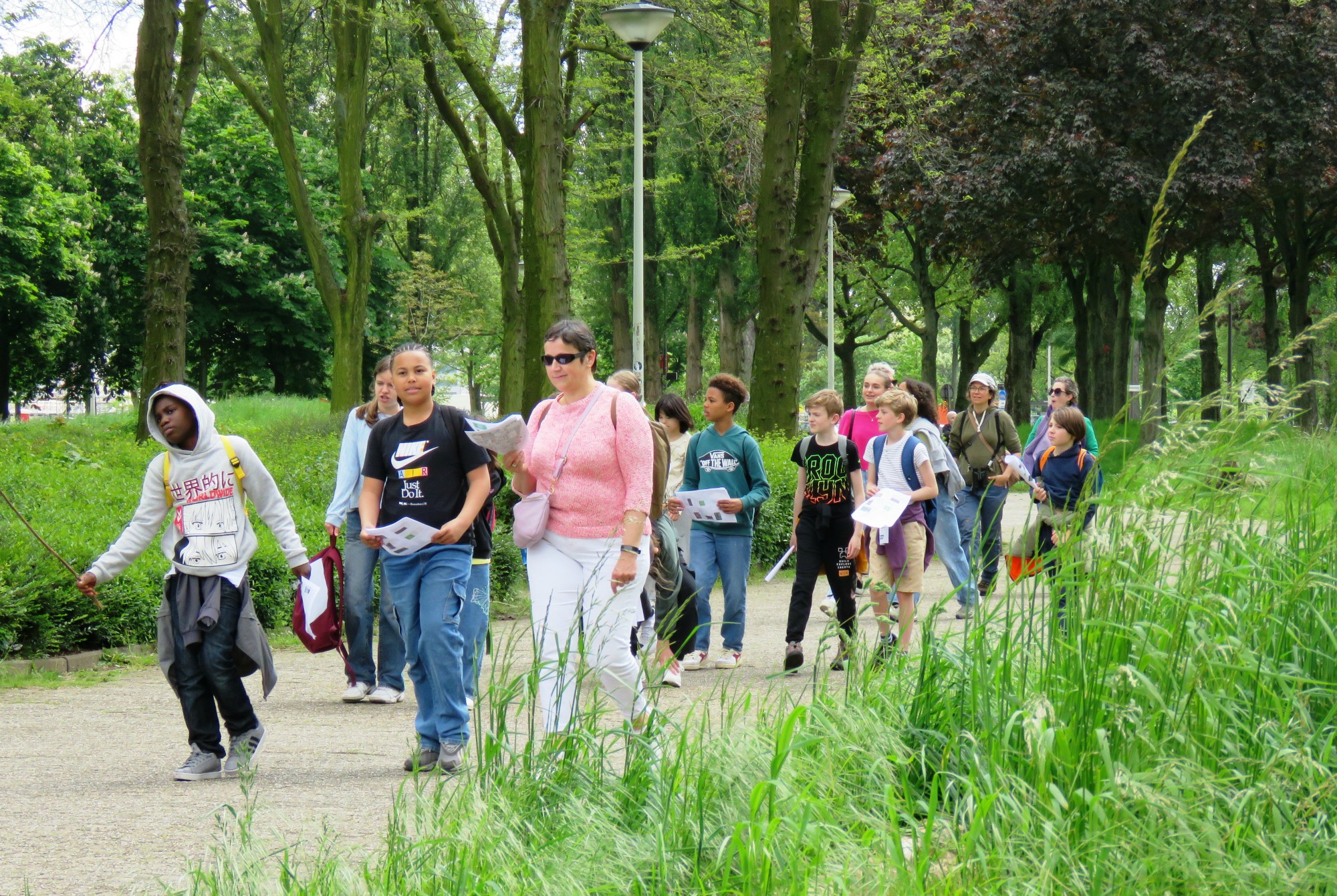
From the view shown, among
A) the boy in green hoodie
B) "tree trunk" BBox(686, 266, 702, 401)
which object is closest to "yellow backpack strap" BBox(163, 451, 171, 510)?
the boy in green hoodie

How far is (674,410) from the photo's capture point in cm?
960

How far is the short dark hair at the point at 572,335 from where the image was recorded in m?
5.94

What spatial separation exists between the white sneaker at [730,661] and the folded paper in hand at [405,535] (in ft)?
11.7

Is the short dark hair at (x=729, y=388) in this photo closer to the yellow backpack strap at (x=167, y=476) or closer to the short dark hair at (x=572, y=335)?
the short dark hair at (x=572, y=335)

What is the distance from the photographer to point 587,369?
604 cm

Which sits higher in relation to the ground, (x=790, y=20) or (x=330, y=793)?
(x=790, y=20)

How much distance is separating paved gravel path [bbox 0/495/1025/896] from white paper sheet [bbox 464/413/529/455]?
1.07 m

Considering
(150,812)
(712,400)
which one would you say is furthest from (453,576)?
(712,400)

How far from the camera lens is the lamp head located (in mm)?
15797

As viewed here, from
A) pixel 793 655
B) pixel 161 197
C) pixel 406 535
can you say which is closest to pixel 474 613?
pixel 406 535

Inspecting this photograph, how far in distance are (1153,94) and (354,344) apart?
16181mm

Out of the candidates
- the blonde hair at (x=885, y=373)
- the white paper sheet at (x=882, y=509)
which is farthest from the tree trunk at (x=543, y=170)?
the white paper sheet at (x=882, y=509)

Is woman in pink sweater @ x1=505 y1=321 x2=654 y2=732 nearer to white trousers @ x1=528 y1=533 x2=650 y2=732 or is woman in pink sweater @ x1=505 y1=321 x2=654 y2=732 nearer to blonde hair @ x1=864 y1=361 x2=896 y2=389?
white trousers @ x1=528 y1=533 x2=650 y2=732

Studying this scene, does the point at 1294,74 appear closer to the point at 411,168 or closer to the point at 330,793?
the point at 411,168
